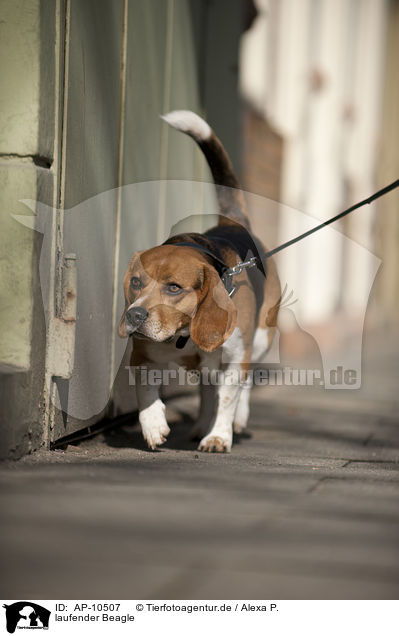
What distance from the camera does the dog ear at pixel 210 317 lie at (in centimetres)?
379

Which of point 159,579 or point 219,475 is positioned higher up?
point 219,475

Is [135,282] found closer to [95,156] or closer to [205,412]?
[95,156]

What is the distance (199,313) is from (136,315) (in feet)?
1.04

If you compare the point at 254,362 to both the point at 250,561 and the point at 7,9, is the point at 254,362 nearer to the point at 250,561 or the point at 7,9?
the point at 7,9

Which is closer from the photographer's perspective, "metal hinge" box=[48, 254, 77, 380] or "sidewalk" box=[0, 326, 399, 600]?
"sidewalk" box=[0, 326, 399, 600]

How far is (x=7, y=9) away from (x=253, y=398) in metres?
3.96

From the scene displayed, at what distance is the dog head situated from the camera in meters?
3.63

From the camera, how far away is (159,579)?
7.21 feet

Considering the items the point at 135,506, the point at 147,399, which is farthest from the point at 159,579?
the point at 147,399

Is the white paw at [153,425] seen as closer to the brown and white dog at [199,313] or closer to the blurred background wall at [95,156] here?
the brown and white dog at [199,313]

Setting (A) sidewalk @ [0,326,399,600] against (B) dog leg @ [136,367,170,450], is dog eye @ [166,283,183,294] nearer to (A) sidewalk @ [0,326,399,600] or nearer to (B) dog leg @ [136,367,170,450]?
(B) dog leg @ [136,367,170,450]

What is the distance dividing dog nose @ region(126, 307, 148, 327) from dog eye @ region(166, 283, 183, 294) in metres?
0.16
